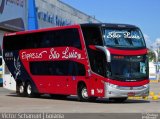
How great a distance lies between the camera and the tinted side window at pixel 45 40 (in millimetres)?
25553

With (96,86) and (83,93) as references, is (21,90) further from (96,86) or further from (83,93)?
(96,86)

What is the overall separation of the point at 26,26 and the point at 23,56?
27749mm

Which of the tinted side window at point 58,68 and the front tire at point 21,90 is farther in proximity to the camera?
the front tire at point 21,90

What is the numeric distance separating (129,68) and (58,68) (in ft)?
14.1

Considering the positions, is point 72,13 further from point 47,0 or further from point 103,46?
point 103,46

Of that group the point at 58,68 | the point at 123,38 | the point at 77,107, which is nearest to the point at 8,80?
the point at 58,68

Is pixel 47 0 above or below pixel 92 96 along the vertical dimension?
above

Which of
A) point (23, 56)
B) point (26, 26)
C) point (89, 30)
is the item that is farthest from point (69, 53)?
point (26, 26)

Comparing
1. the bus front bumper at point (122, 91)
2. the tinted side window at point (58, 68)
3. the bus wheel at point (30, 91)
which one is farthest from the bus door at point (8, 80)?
the bus front bumper at point (122, 91)

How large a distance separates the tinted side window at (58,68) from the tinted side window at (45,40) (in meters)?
0.93

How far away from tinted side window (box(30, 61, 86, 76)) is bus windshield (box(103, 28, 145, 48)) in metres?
1.98

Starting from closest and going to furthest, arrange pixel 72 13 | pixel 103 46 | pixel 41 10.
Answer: pixel 103 46 → pixel 41 10 → pixel 72 13

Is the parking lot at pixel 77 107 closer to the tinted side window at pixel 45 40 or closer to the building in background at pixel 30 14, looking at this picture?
the tinted side window at pixel 45 40

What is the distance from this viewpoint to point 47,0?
64.8 metres
